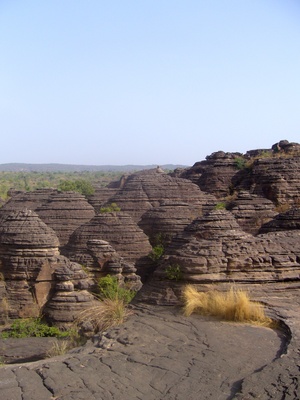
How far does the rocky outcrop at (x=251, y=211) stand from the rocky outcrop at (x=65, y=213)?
7226 millimetres

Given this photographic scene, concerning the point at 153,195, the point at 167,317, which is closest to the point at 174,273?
the point at 167,317

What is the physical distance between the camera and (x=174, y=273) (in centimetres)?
1048

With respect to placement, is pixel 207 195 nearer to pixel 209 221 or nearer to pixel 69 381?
pixel 209 221

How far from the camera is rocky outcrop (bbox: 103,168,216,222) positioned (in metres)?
34.2

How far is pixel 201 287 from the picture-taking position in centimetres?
1020

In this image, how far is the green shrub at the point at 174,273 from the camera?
412 inches

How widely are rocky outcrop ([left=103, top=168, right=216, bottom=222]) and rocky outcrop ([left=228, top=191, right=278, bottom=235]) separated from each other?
16.1 ft

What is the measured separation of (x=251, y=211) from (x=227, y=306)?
18466 mm

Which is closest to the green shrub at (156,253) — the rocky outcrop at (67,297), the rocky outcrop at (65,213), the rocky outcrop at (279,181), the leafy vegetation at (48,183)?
the rocky outcrop at (65,213)

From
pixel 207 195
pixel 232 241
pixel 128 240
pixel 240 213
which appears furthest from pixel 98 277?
pixel 207 195

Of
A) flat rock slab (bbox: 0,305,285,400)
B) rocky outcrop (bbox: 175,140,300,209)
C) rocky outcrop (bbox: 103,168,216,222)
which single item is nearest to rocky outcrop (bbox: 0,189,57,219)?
rocky outcrop (bbox: 103,168,216,222)

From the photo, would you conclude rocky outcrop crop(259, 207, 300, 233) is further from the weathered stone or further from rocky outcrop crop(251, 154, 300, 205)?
rocky outcrop crop(251, 154, 300, 205)

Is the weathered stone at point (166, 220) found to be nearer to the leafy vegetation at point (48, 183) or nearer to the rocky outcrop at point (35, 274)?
the rocky outcrop at point (35, 274)

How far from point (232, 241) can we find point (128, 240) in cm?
1508
